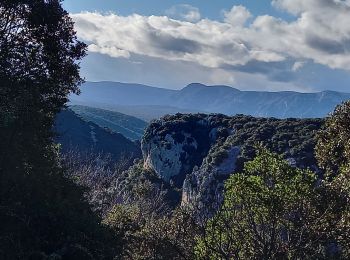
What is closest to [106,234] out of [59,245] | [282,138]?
[59,245]

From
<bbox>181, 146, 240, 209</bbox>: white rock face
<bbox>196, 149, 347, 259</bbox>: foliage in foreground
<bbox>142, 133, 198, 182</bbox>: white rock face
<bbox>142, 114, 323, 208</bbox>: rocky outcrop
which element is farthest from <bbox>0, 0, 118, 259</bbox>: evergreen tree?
<bbox>142, 133, 198, 182</bbox>: white rock face

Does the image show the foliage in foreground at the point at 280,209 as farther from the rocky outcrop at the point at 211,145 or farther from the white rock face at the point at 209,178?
the white rock face at the point at 209,178

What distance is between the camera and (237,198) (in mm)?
15391

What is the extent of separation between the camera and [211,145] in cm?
11131

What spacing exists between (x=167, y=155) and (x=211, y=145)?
43.4 feet

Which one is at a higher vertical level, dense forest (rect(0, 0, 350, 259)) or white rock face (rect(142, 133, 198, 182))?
dense forest (rect(0, 0, 350, 259))

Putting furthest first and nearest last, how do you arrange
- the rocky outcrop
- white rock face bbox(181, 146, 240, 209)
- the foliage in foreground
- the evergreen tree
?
the rocky outcrop
white rock face bbox(181, 146, 240, 209)
the evergreen tree
the foliage in foreground

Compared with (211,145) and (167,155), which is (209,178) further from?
(167,155)

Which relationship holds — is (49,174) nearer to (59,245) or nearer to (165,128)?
(59,245)

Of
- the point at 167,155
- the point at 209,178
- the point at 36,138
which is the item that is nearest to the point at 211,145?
the point at 167,155

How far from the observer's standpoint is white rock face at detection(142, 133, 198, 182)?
380ft

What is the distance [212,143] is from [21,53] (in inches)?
3719

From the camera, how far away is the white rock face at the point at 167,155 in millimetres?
115750

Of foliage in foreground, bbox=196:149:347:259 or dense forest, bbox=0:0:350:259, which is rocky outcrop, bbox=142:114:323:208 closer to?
dense forest, bbox=0:0:350:259
